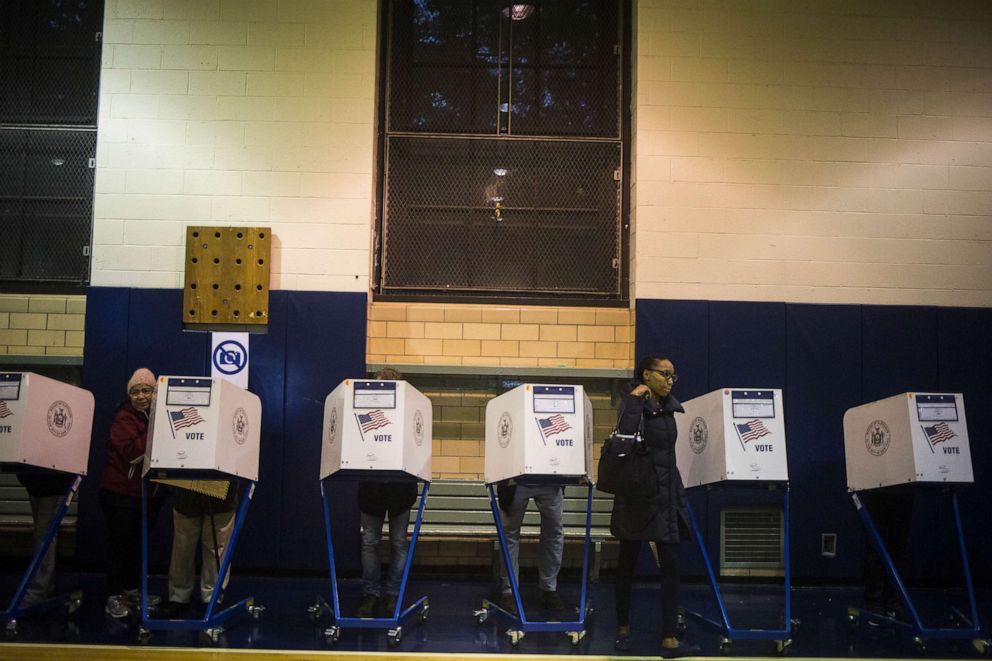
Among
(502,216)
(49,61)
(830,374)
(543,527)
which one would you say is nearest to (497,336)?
(502,216)

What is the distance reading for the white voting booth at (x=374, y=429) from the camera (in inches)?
208

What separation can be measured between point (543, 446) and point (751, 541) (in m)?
2.55

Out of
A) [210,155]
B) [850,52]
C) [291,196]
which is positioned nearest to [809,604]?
[850,52]

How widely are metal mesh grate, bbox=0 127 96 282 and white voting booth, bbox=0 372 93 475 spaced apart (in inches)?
72.7

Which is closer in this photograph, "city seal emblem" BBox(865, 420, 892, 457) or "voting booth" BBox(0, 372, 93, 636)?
"voting booth" BBox(0, 372, 93, 636)

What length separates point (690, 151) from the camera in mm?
7352

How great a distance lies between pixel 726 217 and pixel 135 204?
14.5 ft

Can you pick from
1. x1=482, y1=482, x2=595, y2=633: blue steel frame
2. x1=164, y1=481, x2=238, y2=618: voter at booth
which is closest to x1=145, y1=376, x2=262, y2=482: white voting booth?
x1=164, y1=481, x2=238, y2=618: voter at booth

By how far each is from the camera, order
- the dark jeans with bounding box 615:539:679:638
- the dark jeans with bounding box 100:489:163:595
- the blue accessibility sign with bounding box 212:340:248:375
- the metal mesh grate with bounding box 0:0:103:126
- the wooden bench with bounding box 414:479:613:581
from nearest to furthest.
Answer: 1. the dark jeans with bounding box 615:539:679:638
2. the dark jeans with bounding box 100:489:163:595
3. the wooden bench with bounding box 414:479:613:581
4. the blue accessibility sign with bounding box 212:340:248:375
5. the metal mesh grate with bounding box 0:0:103:126

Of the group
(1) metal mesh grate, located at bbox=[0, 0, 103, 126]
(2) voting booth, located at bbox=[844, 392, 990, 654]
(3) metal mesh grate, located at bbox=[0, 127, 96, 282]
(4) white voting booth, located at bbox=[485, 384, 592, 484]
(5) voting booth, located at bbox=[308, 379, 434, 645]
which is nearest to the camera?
(5) voting booth, located at bbox=[308, 379, 434, 645]

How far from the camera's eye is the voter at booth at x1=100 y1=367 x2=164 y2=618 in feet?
18.8

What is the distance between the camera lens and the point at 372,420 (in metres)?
5.34

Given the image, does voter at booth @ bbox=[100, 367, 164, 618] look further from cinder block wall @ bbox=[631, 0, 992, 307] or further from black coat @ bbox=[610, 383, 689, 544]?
cinder block wall @ bbox=[631, 0, 992, 307]

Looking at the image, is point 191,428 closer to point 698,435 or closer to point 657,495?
point 657,495
